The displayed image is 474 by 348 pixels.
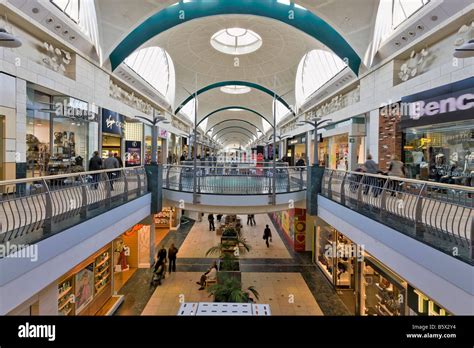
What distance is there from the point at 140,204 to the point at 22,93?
19.1 ft

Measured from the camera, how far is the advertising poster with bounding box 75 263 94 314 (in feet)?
26.1

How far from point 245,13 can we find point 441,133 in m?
15.8

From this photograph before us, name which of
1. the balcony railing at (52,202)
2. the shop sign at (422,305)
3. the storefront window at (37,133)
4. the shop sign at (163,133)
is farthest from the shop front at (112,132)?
the shop sign at (422,305)

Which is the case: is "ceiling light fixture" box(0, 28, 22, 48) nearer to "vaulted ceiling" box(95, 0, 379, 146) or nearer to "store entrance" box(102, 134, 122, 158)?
"vaulted ceiling" box(95, 0, 379, 146)

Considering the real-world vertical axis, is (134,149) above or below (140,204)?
above

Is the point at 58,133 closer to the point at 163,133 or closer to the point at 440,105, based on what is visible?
the point at 163,133

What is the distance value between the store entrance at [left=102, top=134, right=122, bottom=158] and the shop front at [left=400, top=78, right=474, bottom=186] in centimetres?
1700

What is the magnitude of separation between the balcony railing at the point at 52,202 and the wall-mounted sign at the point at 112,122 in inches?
259

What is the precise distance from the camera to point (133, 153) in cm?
2008

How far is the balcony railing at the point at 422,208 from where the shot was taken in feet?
13.9
